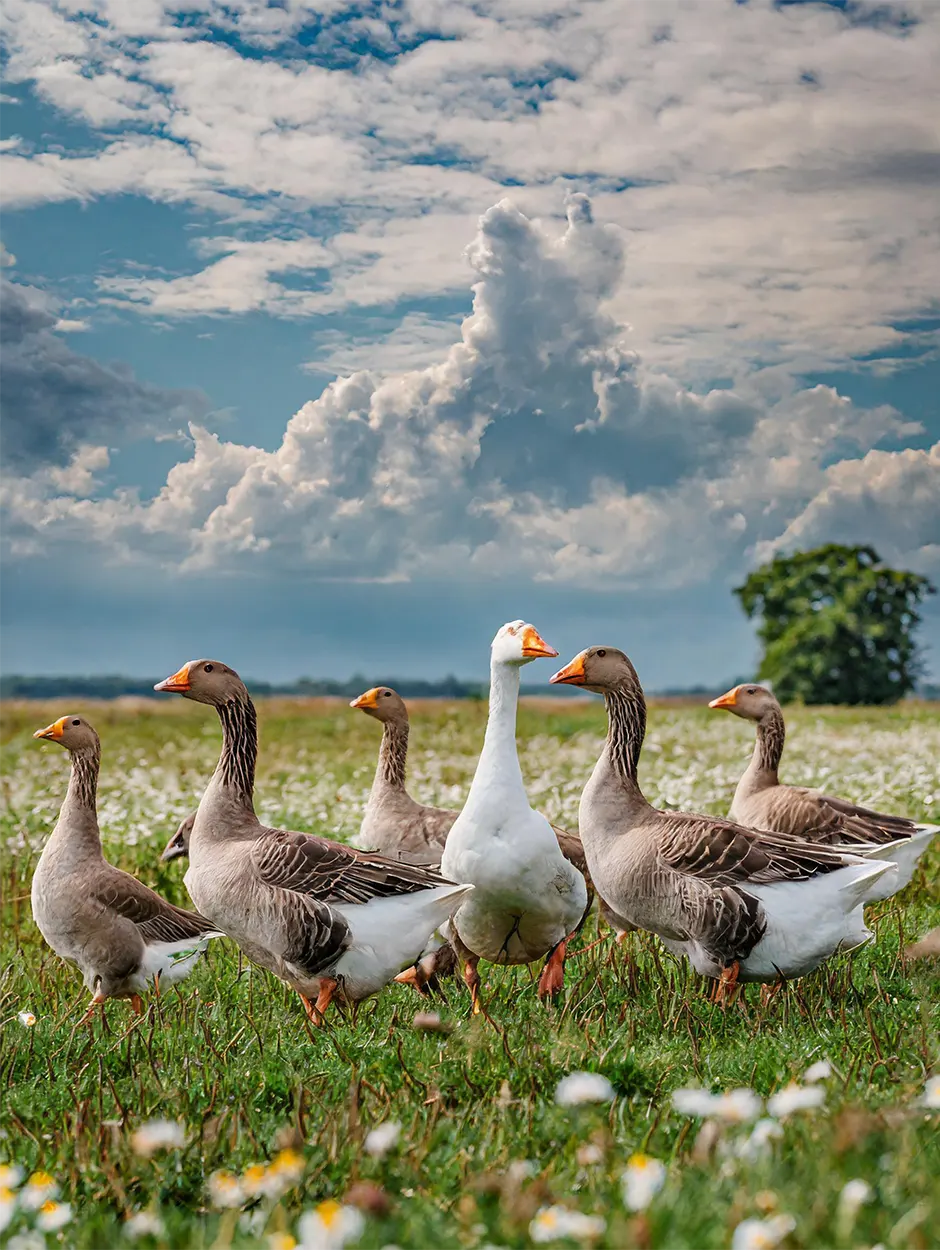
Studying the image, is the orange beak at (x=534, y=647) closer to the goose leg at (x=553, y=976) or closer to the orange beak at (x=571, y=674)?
the orange beak at (x=571, y=674)

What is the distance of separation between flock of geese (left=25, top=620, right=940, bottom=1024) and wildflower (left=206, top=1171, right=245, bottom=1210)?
296 cm

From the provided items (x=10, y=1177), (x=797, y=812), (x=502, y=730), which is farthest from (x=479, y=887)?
(x=10, y=1177)

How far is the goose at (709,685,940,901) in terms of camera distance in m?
10.2

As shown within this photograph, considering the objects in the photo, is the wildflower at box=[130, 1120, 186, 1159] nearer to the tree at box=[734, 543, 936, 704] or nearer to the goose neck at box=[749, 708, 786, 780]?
the goose neck at box=[749, 708, 786, 780]

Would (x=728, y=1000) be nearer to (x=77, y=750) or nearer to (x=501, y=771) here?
(x=501, y=771)

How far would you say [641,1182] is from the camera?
149 inches

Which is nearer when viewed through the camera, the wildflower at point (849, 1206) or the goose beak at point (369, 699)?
the wildflower at point (849, 1206)

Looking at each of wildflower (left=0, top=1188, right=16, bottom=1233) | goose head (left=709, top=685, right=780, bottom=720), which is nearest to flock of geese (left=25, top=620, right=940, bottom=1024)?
goose head (left=709, top=685, right=780, bottom=720)

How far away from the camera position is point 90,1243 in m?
4.29

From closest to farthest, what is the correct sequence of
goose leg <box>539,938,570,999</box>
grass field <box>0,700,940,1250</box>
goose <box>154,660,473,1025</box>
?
grass field <box>0,700,940,1250</box>, goose <box>154,660,473,1025</box>, goose leg <box>539,938,570,999</box>

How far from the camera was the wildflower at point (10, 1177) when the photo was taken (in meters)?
4.29

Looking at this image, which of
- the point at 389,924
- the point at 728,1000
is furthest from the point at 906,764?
the point at 389,924

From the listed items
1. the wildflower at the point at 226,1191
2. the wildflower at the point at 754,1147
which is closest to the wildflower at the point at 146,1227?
the wildflower at the point at 226,1191

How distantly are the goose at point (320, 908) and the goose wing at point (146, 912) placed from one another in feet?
3.42
